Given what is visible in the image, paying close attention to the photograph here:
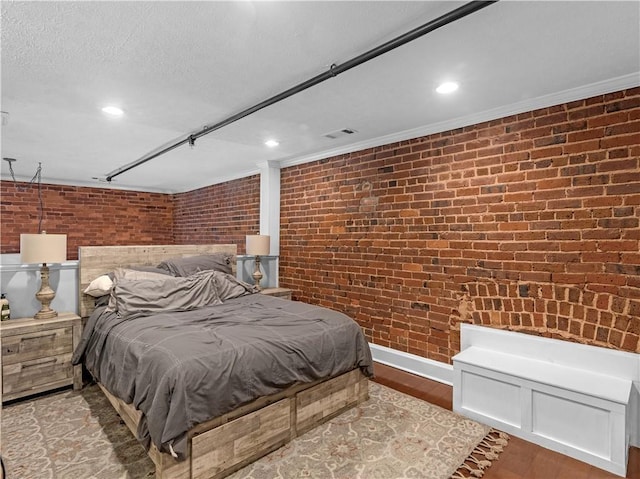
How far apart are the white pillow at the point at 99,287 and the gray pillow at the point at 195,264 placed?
612 mm

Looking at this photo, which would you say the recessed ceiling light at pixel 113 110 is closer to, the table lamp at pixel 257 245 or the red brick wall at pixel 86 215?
the table lamp at pixel 257 245

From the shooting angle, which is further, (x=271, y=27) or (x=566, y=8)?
(x=271, y=27)

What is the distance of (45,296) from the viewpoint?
3059 mm

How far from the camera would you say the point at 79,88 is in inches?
97.5

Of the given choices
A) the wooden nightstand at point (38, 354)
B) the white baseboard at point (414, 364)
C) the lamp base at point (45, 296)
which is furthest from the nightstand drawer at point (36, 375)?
the white baseboard at point (414, 364)

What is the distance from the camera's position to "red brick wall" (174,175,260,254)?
5.46 m

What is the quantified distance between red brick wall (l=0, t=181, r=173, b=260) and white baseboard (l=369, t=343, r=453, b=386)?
5306mm

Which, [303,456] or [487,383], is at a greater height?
[487,383]

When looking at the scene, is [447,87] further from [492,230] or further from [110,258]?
[110,258]

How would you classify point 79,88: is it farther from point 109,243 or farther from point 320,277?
point 109,243

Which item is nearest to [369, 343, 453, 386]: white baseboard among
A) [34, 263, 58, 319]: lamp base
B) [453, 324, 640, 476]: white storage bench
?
[453, 324, 640, 476]: white storage bench

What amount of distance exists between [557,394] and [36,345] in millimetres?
3886

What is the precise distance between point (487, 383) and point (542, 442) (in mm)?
453

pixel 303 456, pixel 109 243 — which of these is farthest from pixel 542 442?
pixel 109 243
